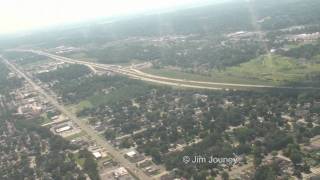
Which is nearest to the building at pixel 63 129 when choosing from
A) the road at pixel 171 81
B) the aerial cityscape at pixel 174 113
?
the aerial cityscape at pixel 174 113

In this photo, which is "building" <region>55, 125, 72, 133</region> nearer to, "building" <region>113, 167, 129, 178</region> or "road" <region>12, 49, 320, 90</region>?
"building" <region>113, 167, 129, 178</region>

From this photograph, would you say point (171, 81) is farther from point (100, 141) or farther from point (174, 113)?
point (100, 141)

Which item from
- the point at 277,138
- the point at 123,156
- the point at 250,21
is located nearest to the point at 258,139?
the point at 277,138

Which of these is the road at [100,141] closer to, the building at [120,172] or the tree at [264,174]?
the building at [120,172]

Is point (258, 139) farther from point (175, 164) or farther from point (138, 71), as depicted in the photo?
point (138, 71)

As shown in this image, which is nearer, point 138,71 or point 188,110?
point 188,110

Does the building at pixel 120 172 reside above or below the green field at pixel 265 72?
below
